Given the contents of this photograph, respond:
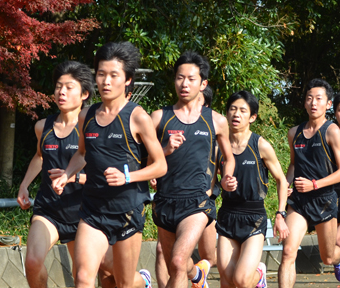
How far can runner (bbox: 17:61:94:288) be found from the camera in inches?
211

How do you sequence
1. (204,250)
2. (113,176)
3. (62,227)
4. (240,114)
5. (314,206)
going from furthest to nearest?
(314,206) → (204,250) → (240,114) → (62,227) → (113,176)

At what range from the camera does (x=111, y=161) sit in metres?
4.66

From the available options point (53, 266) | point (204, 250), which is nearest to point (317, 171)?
point (204, 250)

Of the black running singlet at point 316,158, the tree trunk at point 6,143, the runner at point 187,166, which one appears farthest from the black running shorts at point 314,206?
the tree trunk at point 6,143

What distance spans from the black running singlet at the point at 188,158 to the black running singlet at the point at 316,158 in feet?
6.18

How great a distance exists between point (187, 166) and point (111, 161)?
998 millimetres

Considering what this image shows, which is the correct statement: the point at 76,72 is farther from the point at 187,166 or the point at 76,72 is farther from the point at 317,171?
the point at 317,171

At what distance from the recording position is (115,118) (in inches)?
186

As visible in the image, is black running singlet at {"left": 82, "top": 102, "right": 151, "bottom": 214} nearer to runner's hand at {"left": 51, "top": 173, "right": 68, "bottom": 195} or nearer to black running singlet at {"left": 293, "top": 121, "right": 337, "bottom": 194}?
runner's hand at {"left": 51, "top": 173, "right": 68, "bottom": 195}

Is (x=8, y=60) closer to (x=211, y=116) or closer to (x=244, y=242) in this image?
(x=211, y=116)

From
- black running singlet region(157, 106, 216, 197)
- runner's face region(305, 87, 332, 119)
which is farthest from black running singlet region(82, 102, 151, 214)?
runner's face region(305, 87, 332, 119)

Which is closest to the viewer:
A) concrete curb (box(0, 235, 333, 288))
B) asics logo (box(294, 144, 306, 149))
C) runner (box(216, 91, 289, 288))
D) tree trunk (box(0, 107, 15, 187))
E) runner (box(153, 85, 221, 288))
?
runner (box(216, 91, 289, 288))

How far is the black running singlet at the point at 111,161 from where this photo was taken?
4.67 meters

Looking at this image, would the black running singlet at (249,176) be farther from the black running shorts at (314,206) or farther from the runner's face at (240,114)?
the black running shorts at (314,206)
